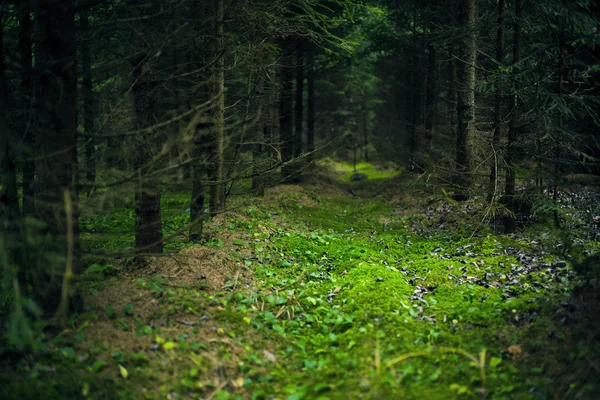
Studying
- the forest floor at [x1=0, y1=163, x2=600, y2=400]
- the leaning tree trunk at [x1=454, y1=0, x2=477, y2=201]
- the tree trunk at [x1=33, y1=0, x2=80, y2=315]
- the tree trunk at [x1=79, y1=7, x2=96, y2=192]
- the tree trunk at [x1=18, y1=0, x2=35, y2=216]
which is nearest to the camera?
the forest floor at [x1=0, y1=163, x2=600, y2=400]

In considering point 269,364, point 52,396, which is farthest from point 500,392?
point 52,396

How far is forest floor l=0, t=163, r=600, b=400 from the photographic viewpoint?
181 inches

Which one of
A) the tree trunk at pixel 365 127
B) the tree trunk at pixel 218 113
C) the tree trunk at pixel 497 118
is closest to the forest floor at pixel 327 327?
the tree trunk at pixel 218 113

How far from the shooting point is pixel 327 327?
6.21m

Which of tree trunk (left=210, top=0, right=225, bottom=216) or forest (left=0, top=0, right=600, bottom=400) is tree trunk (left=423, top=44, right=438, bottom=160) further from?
tree trunk (left=210, top=0, right=225, bottom=216)

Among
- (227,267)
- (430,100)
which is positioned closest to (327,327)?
(227,267)

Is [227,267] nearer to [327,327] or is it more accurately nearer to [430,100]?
[327,327]

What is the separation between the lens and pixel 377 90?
119ft

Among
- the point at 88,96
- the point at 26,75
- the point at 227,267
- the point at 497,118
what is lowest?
the point at 227,267

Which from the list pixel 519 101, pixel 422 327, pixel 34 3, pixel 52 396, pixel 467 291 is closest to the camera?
pixel 52 396

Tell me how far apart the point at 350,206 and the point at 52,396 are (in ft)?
47.2

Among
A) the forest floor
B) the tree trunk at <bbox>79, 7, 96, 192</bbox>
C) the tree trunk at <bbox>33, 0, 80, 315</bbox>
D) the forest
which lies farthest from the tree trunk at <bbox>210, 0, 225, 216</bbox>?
the tree trunk at <bbox>33, 0, 80, 315</bbox>

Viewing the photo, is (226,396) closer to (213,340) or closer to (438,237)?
(213,340)

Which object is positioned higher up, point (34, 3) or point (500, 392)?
point (34, 3)
